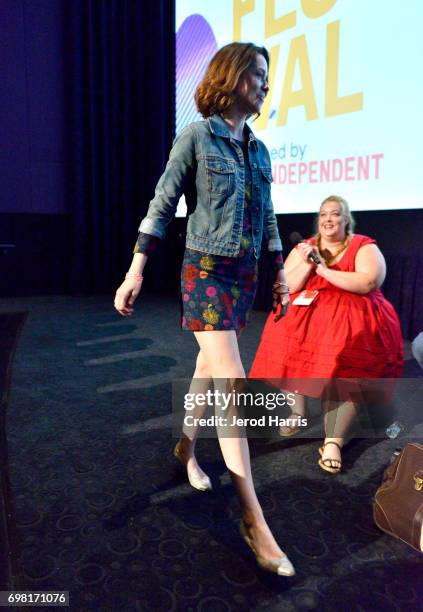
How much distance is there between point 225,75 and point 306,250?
0.88 metres

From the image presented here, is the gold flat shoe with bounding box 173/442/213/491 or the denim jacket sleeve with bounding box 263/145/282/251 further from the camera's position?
the gold flat shoe with bounding box 173/442/213/491

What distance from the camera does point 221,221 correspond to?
1267mm

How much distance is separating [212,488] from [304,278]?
2.96 feet

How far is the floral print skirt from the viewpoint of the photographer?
1.28 m

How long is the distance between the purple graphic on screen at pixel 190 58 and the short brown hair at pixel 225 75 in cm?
395

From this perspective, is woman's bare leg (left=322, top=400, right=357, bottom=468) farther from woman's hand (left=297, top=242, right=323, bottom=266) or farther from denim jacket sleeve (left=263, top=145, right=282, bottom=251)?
denim jacket sleeve (left=263, top=145, right=282, bottom=251)

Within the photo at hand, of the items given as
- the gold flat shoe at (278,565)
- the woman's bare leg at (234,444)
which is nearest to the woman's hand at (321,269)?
the woman's bare leg at (234,444)

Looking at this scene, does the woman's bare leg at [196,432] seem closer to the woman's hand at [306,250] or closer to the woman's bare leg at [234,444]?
the woman's bare leg at [234,444]

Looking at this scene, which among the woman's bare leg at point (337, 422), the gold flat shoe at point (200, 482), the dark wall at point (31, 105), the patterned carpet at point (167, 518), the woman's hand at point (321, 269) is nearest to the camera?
the patterned carpet at point (167, 518)

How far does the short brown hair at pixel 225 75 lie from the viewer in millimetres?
1222

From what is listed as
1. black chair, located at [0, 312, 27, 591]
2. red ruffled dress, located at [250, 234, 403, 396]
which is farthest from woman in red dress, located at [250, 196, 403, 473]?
black chair, located at [0, 312, 27, 591]

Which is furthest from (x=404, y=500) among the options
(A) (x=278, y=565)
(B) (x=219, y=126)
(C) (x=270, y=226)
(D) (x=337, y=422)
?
(B) (x=219, y=126)

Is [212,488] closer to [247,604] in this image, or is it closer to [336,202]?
[247,604]

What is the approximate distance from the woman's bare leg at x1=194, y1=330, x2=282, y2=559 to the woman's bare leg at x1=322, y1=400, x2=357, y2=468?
1.96 feet
